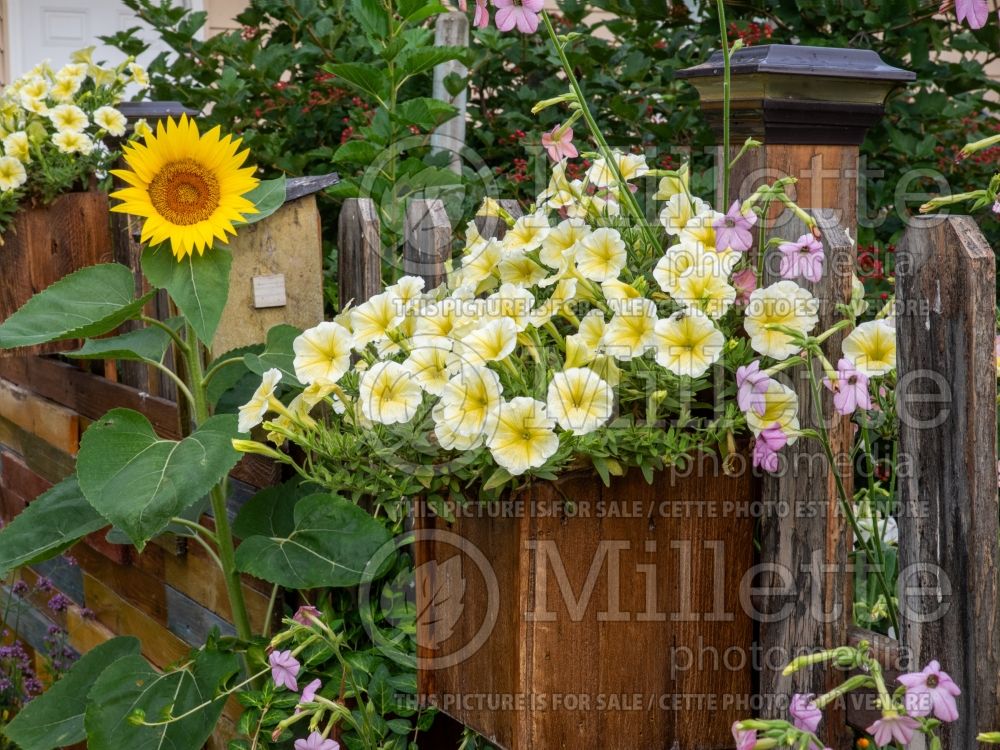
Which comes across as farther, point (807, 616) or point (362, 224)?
point (362, 224)

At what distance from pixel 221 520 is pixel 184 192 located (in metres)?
0.57

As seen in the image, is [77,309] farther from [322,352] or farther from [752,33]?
[752,33]

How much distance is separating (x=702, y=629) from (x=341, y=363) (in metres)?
0.62

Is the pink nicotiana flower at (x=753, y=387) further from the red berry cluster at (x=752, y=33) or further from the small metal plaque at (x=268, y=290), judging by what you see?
the red berry cluster at (x=752, y=33)

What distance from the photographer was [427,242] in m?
1.92

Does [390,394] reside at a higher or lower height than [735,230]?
lower

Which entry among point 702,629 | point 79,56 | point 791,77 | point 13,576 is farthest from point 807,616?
point 13,576

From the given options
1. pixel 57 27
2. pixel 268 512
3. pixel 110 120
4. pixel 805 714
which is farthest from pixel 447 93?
pixel 57 27

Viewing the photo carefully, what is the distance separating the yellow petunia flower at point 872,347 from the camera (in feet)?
4.74

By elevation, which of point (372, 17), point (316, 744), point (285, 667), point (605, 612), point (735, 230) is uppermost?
point (372, 17)

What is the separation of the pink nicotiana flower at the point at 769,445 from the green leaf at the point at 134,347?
1.08 metres

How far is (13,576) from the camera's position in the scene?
378 centimetres

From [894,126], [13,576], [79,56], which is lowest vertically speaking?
[13,576]

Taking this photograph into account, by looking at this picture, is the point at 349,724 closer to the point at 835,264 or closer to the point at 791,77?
the point at 835,264
